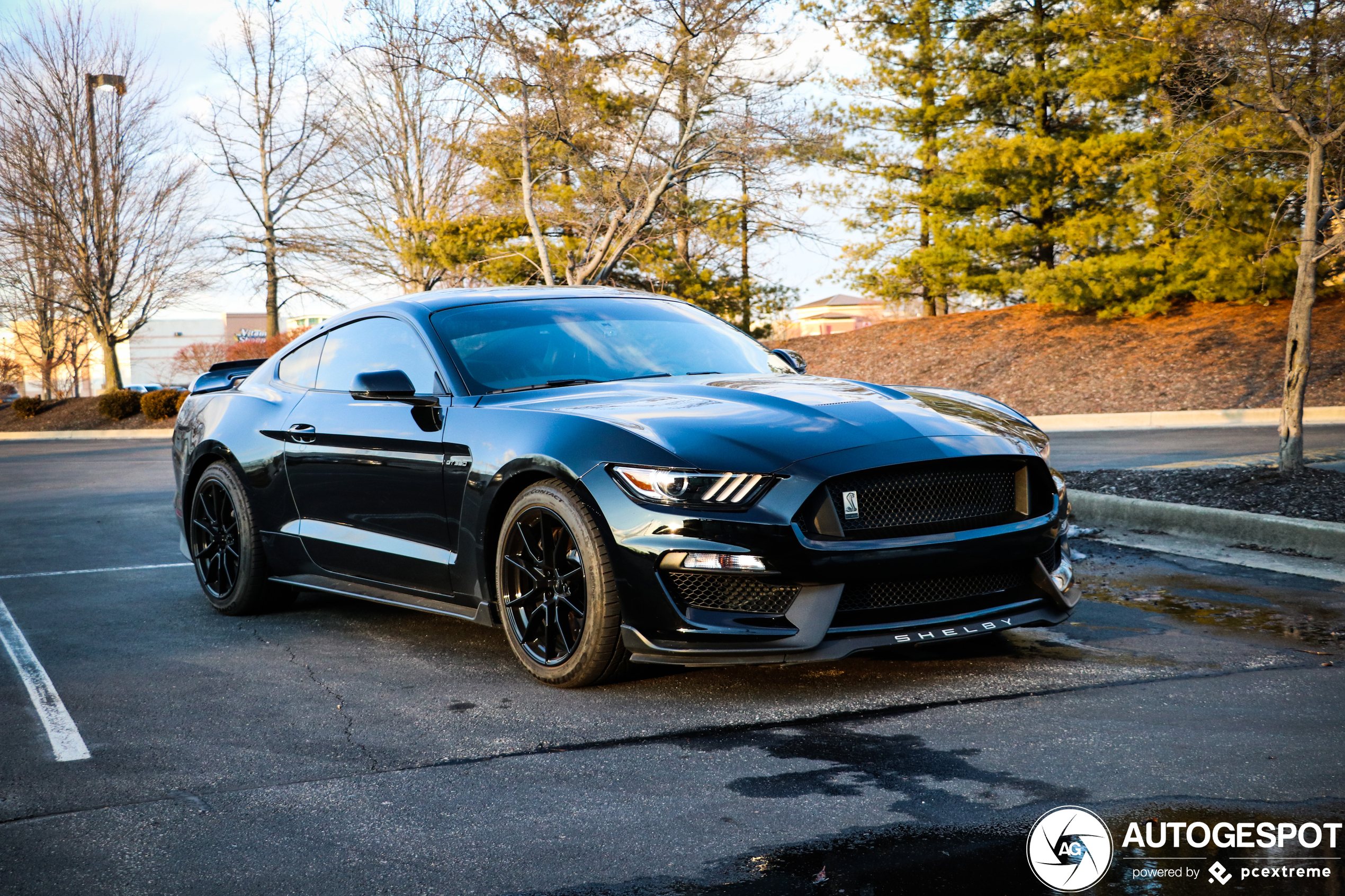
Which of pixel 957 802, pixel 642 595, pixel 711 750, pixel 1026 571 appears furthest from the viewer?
pixel 1026 571

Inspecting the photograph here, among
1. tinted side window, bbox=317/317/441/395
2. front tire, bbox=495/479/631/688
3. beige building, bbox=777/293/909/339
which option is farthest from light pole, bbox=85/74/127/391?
beige building, bbox=777/293/909/339

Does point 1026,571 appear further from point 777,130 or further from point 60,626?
point 777,130

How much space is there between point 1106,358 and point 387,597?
1918 cm

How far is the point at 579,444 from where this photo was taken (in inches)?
172

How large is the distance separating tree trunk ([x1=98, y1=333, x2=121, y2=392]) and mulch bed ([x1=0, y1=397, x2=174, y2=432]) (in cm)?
59

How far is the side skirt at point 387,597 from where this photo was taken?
191 inches

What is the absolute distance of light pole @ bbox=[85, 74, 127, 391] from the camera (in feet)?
95.0

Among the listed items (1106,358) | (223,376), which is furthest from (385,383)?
(1106,358)

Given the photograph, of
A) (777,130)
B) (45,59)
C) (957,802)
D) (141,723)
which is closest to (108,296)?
(45,59)

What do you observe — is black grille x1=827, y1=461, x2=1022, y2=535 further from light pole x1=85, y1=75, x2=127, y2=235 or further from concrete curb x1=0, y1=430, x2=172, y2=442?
light pole x1=85, y1=75, x2=127, y2=235

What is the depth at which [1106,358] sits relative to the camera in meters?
22.0

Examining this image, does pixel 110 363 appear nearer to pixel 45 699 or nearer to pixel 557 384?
pixel 45 699

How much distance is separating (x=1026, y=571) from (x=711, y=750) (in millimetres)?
1480

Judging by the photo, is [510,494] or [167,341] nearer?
[510,494]
